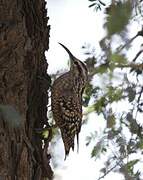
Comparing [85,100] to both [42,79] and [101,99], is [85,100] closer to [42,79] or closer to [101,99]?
[42,79]

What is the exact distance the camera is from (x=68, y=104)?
3682 mm

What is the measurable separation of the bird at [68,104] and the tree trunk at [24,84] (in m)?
0.44

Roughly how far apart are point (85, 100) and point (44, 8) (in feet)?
2.20

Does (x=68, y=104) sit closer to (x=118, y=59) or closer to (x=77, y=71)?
(x=77, y=71)

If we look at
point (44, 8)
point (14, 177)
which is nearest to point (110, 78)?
point (14, 177)

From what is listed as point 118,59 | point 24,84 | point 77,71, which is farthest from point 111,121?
point 77,71

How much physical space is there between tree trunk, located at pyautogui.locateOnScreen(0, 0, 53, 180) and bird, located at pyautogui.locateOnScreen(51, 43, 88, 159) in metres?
0.44

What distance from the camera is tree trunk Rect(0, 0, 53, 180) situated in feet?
8.19

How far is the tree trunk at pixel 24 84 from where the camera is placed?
8.19 ft

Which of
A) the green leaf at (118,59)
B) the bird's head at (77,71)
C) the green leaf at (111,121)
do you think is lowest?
the green leaf at (111,121)

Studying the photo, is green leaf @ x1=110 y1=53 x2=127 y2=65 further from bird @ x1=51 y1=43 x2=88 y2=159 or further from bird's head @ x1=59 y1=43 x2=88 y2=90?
bird's head @ x1=59 y1=43 x2=88 y2=90

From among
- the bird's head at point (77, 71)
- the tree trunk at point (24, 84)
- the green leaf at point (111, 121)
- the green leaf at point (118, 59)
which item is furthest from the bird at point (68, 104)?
the green leaf at point (118, 59)

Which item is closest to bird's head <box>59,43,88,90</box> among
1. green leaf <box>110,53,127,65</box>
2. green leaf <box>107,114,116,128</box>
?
green leaf <box>107,114,116,128</box>

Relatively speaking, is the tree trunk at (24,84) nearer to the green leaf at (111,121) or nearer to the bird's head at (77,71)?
the green leaf at (111,121)
